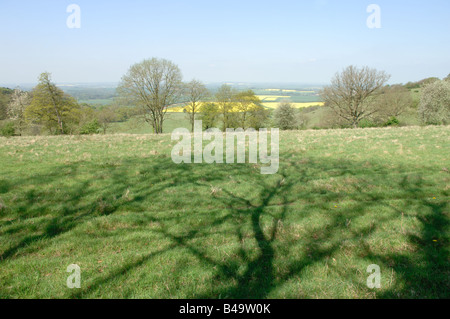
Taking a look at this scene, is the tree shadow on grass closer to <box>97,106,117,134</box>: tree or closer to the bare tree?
the bare tree

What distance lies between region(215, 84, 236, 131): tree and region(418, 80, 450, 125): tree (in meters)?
36.3

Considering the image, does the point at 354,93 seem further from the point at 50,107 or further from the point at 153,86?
the point at 50,107

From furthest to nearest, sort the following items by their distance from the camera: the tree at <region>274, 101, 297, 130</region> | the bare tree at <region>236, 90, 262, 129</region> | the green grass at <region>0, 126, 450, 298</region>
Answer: the tree at <region>274, 101, 297, 130</region>, the bare tree at <region>236, 90, 262, 129</region>, the green grass at <region>0, 126, 450, 298</region>

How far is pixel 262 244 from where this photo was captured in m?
5.10

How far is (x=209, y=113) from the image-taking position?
4841 cm

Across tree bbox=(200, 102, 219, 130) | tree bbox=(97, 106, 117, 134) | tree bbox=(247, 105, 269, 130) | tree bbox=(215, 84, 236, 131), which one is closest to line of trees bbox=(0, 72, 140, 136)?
tree bbox=(97, 106, 117, 134)

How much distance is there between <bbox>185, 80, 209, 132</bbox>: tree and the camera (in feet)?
142

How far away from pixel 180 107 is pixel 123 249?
41.0 m

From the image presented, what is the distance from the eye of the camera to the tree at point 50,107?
120 ft

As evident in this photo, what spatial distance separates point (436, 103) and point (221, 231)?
186 ft

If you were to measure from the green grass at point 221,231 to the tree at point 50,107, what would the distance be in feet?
108
